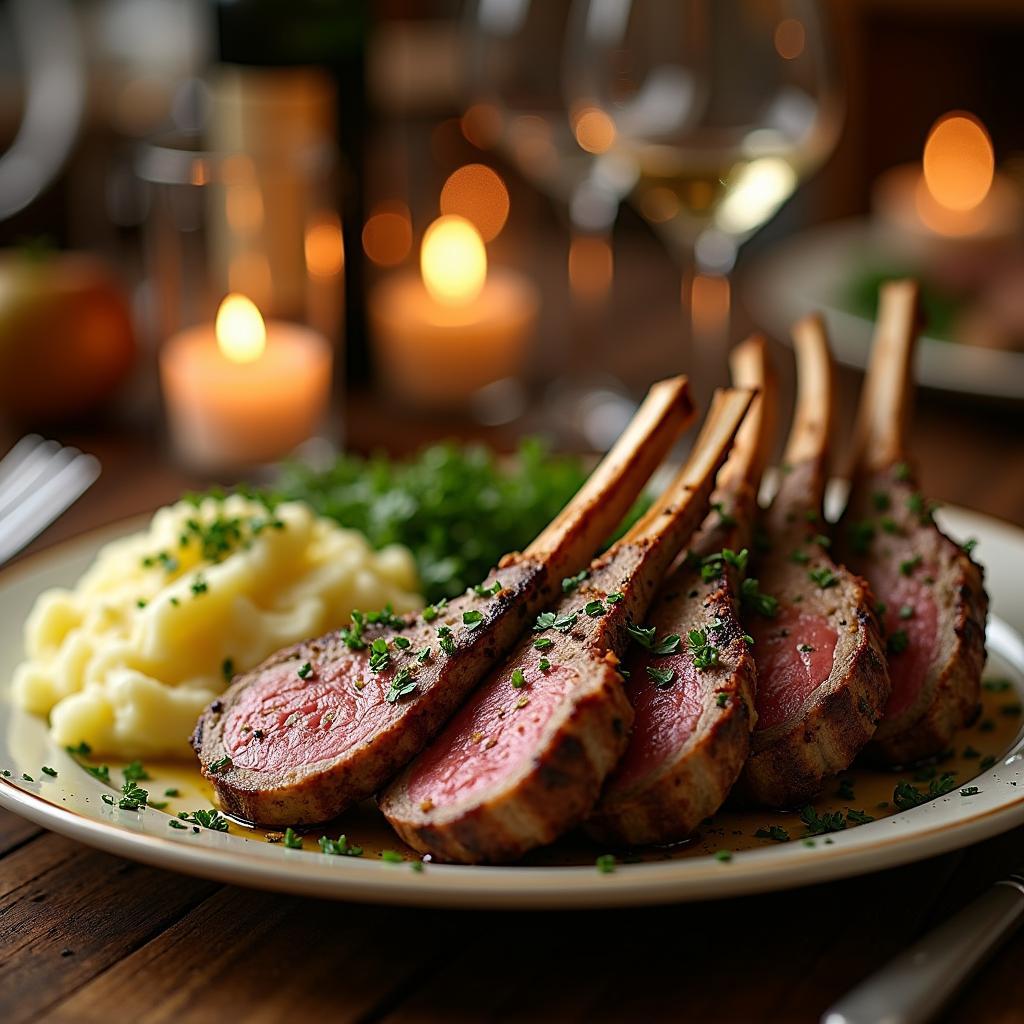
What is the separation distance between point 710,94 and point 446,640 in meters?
1.99

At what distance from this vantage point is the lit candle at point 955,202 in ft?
14.1

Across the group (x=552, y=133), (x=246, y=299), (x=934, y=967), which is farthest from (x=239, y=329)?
(x=934, y=967)

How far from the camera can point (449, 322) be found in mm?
4215

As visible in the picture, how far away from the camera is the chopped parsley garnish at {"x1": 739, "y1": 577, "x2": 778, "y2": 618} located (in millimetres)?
2062

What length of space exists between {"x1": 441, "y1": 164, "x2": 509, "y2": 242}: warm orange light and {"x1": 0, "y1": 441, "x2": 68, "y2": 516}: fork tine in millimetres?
1523

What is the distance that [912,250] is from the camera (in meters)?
4.43

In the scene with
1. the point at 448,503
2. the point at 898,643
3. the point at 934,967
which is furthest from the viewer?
the point at 448,503

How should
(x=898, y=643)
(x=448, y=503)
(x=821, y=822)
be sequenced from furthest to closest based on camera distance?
(x=448, y=503)
(x=898, y=643)
(x=821, y=822)

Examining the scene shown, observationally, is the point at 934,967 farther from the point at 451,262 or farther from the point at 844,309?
the point at 451,262

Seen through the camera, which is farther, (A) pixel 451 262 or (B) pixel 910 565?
(A) pixel 451 262

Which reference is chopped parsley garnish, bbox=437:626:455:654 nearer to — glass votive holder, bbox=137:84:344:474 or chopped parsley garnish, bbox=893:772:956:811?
chopped parsley garnish, bbox=893:772:956:811

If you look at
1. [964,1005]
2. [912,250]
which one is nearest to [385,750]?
[964,1005]

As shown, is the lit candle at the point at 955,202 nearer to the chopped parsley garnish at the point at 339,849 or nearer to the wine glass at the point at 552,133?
the wine glass at the point at 552,133

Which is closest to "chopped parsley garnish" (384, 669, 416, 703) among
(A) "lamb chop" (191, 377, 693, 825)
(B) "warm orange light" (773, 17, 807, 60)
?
(A) "lamb chop" (191, 377, 693, 825)
